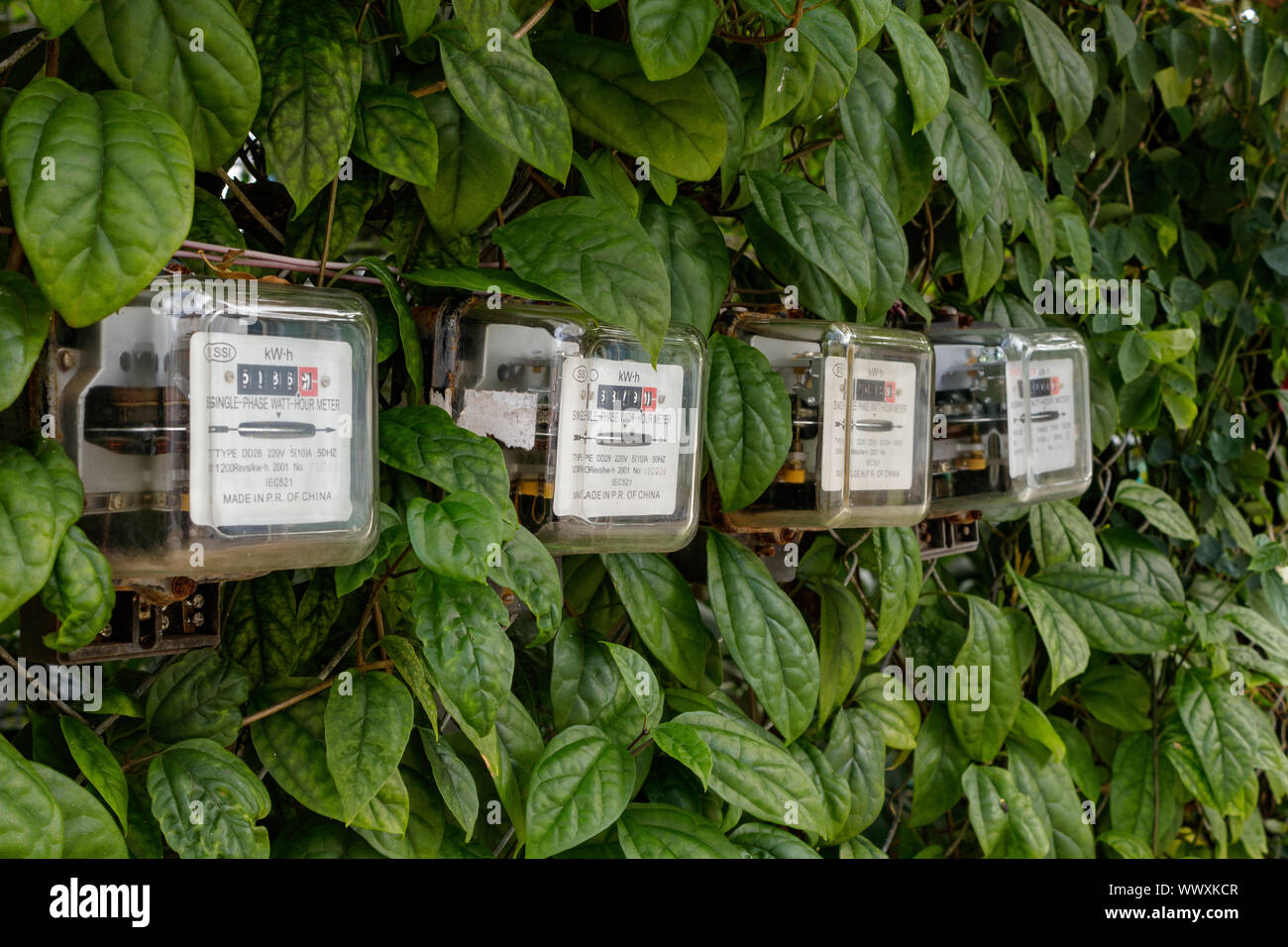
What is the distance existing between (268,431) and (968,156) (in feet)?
2.71

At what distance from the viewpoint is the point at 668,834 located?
0.88m

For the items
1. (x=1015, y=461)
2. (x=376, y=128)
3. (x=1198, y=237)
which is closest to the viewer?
(x=376, y=128)

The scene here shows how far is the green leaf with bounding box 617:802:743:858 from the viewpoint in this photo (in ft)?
2.83

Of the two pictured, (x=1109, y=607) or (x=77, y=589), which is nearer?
(x=77, y=589)

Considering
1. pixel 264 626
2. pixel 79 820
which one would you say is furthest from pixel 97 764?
pixel 264 626

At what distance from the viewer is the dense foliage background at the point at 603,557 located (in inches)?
25.0

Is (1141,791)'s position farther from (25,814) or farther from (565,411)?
(25,814)

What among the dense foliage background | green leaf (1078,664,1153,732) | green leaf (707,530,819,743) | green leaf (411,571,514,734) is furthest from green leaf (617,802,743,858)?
green leaf (1078,664,1153,732)

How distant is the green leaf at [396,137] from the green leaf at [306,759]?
0.39 meters

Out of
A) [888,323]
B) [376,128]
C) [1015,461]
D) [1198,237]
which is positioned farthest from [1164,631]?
[376,128]

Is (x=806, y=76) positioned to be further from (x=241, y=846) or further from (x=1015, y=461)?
(x=241, y=846)

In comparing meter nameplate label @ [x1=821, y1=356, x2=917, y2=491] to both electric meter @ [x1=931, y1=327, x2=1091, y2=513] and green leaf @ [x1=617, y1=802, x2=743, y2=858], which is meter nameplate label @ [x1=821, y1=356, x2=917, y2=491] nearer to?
electric meter @ [x1=931, y1=327, x2=1091, y2=513]

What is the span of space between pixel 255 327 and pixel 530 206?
36cm

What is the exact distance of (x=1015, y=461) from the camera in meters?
1.14
